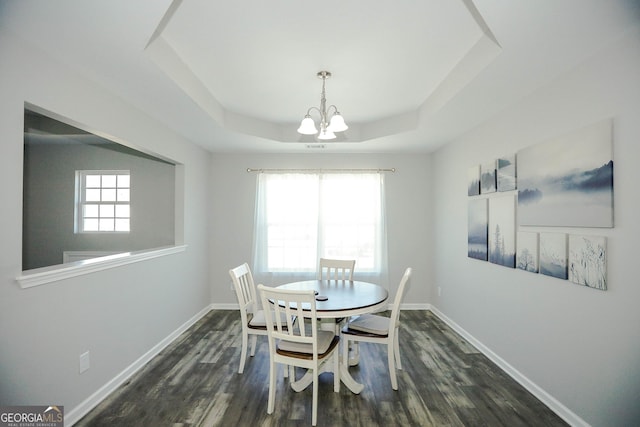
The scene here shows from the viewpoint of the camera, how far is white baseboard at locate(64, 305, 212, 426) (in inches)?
91.9

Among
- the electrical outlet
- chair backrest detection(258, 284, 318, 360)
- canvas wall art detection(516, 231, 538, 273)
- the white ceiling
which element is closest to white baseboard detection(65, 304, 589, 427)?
the electrical outlet

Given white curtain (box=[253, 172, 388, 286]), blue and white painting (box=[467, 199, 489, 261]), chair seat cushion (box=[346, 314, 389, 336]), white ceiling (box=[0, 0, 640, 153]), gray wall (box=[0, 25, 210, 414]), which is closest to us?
white ceiling (box=[0, 0, 640, 153])

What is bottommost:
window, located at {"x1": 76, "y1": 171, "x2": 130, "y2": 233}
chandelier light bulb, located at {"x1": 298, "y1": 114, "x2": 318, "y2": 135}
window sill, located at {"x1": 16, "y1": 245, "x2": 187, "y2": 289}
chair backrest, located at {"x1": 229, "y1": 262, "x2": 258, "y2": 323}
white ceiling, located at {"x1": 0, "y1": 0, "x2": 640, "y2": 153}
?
chair backrest, located at {"x1": 229, "y1": 262, "x2": 258, "y2": 323}

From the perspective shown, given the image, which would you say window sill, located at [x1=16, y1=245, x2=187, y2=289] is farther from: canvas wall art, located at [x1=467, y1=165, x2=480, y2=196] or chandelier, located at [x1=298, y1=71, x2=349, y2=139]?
canvas wall art, located at [x1=467, y1=165, x2=480, y2=196]

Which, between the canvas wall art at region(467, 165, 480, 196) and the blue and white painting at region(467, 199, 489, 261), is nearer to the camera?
the blue and white painting at region(467, 199, 489, 261)

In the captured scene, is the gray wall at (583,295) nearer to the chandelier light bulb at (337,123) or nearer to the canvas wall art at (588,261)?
the canvas wall art at (588,261)

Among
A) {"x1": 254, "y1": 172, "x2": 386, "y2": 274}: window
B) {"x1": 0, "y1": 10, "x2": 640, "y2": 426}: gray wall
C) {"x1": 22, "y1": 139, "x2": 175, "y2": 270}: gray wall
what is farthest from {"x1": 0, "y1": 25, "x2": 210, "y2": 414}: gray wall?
{"x1": 254, "y1": 172, "x2": 386, "y2": 274}: window

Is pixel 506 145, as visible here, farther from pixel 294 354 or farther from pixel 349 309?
pixel 294 354

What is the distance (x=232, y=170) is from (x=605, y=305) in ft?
15.4

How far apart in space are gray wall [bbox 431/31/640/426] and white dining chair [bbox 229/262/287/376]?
228cm

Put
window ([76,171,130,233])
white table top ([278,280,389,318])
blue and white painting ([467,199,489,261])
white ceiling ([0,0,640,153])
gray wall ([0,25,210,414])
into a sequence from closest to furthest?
white ceiling ([0,0,640,153]) → gray wall ([0,25,210,414]) → white table top ([278,280,389,318]) → blue and white painting ([467,199,489,261]) → window ([76,171,130,233])

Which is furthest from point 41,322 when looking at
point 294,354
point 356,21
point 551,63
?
point 551,63

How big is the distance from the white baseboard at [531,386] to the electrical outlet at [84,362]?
3.49m

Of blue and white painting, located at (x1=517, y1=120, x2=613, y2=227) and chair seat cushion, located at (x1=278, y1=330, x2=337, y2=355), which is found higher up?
blue and white painting, located at (x1=517, y1=120, x2=613, y2=227)
